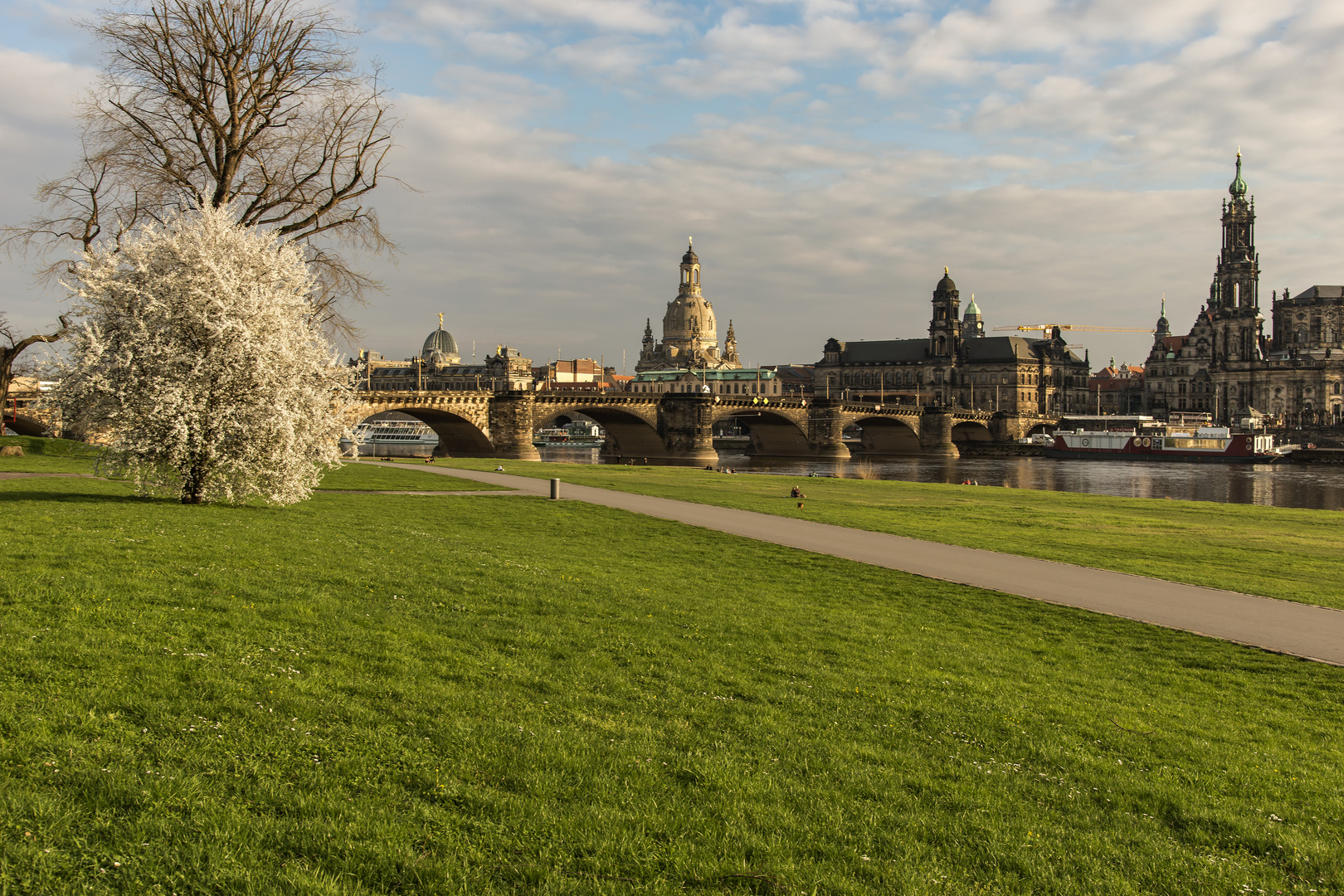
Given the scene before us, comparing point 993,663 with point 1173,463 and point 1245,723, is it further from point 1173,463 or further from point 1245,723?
point 1173,463

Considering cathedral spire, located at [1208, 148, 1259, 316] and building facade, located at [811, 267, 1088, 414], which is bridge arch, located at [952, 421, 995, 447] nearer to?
building facade, located at [811, 267, 1088, 414]

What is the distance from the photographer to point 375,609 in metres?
9.95

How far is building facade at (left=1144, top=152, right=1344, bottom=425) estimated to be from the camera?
16825 cm

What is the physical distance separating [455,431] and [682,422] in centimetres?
2370

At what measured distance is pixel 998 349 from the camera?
19238cm

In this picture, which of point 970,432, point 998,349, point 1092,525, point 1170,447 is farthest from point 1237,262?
point 1092,525

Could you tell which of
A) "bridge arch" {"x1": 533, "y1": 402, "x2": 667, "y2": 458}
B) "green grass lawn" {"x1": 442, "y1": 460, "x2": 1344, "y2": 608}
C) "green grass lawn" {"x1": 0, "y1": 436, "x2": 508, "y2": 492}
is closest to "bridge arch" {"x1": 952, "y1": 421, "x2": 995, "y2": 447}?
"bridge arch" {"x1": 533, "y1": 402, "x2": 667, "y2": 458}

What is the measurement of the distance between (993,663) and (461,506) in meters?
15.7

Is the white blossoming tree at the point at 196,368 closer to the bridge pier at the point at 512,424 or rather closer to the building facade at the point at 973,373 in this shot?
the bridge pier at the point at 512,424

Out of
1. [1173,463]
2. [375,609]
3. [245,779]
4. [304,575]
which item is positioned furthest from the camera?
[1173,463]

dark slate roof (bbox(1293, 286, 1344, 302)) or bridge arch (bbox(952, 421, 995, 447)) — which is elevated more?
dark slate roof (bbox(1293, 286, 1344, 302))

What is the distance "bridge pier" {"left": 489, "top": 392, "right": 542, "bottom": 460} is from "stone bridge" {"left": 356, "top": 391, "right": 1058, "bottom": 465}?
Answer: 0.23 feet

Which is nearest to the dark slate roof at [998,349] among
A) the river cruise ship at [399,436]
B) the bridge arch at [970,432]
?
the bridge arch at [970,432]

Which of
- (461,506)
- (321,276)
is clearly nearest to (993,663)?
(461,506)
